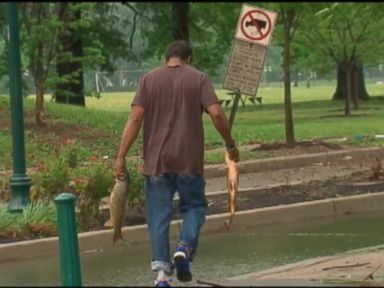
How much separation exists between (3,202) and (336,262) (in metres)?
6.09

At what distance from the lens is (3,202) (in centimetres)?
1374

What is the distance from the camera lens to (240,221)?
39.7 feet

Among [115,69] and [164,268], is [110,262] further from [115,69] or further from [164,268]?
[115,69]

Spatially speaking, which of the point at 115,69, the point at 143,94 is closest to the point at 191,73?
the point at 143,94

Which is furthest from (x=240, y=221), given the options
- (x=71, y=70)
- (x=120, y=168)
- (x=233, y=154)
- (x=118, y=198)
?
(x=71, y=70)

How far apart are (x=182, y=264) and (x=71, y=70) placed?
22122 millimetres

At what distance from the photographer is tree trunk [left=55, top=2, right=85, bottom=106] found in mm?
23375

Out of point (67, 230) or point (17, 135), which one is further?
point (17, 135)

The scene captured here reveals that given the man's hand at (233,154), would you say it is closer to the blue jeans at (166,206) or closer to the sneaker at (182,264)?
the blue jeans at (166,206)

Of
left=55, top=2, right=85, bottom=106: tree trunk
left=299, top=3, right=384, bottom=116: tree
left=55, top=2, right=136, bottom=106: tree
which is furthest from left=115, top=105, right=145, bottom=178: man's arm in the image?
left=299, top=3, right=384, bottom=116: tree

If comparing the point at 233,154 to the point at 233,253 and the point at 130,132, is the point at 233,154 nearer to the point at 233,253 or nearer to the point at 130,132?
the point at 130,132

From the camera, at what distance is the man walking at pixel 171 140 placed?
778 centimetres

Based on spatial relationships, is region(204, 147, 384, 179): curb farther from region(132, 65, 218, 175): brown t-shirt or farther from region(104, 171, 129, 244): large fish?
region(132, 65, 218, 175): brown t-shirt

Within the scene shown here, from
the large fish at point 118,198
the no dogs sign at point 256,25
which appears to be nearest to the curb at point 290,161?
the no dogs sign at point 256,25
